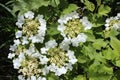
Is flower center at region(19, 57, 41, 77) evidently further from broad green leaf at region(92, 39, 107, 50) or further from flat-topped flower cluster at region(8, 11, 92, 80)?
broad green leaf at region(92, 39, 107, 50)

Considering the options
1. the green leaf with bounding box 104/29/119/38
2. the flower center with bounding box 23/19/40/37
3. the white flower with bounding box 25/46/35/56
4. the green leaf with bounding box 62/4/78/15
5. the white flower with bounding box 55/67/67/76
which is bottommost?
the white flower with bounding box 55/67/67/76

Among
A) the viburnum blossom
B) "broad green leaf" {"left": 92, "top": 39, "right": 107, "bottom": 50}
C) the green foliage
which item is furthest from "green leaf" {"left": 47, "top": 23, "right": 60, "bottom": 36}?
"broad green leaf" {"left": 92, "top": 39, "right": 107, "bottom": 50}

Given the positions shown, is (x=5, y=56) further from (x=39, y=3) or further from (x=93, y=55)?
(x=93, y=55)

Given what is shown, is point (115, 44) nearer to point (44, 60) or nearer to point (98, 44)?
point (98, 44)

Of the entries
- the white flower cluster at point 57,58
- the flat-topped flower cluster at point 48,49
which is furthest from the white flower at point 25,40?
the white flower cluster at point 57,58

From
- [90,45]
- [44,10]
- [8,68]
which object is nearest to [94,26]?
[90,45]

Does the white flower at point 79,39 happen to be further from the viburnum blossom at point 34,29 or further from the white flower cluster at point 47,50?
the viburnum blossom at point 34,29

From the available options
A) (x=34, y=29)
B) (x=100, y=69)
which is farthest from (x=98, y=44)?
(x=34, y=29)

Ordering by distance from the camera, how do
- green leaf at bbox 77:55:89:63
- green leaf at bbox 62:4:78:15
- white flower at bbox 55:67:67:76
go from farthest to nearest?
1. green leaf at bbox 62:4:78:15
2. green leaf at bbox 77:55:89:63
3. white flower at bbox 55:67:67:76
